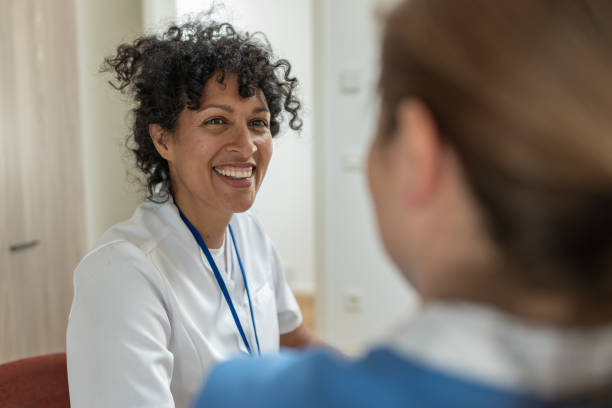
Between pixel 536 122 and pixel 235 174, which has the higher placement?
pixel 536 122

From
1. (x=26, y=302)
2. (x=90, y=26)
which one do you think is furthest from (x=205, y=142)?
(x=90, y=26)

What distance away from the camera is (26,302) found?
7.63ft

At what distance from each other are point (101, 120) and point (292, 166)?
6.05 feet

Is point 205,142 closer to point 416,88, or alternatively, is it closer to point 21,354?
point 416,88

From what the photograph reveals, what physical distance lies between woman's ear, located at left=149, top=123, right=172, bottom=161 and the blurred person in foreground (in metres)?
1.03

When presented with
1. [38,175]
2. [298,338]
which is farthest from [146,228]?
[38,175]

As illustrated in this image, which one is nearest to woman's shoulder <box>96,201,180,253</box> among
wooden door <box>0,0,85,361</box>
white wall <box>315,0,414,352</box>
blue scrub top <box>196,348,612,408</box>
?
blue scrub top <box>196,348,612,408</box>

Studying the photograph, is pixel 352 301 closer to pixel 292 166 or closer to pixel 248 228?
pixel 292 166

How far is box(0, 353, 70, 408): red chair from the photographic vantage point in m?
1.09

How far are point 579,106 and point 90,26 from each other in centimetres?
283

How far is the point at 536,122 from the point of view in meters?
0.36

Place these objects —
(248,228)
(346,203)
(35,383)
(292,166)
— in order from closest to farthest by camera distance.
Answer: (35,383)
(248,228)
(346,203)
(292,166)

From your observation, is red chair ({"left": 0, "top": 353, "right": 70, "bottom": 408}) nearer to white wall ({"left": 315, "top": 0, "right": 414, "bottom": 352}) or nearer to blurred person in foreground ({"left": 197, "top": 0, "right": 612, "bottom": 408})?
blurred person in foreground ({"left": 197, "top": 0, "right": 612, "bottom": 408})

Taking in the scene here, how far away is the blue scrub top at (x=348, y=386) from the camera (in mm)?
363
